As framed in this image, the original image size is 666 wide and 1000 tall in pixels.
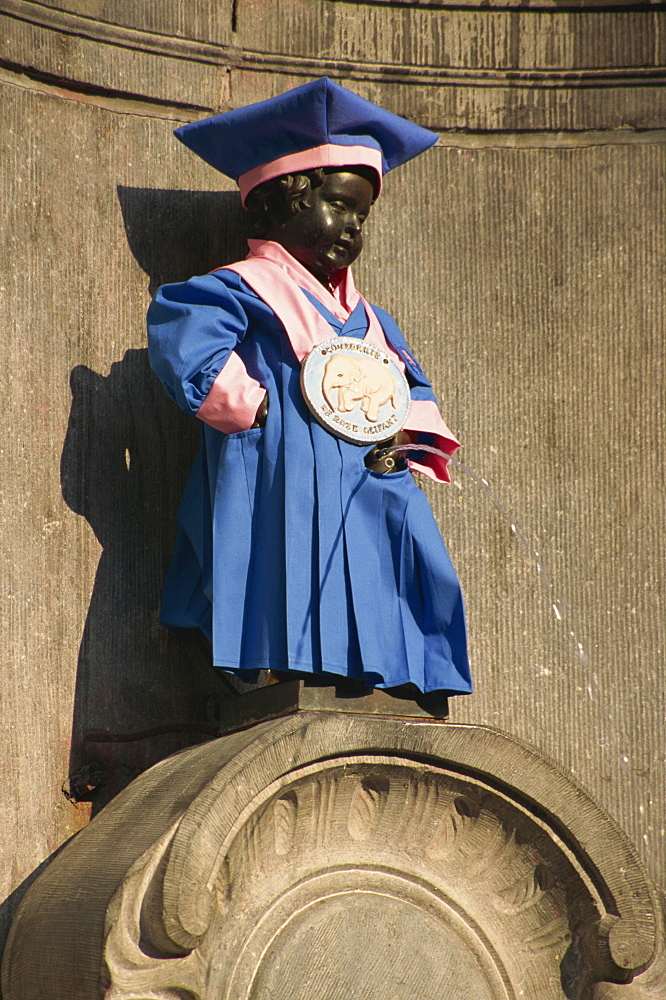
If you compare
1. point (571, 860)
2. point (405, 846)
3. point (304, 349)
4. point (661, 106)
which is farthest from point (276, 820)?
point (661, 106)

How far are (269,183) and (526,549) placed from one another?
1043mm

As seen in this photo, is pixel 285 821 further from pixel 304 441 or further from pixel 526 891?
pixel 304 441

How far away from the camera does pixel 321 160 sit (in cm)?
320

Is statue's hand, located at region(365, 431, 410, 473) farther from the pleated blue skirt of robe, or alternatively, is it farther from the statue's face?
the statue's face

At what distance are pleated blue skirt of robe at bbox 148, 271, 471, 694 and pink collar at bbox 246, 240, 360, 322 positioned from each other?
127 mm

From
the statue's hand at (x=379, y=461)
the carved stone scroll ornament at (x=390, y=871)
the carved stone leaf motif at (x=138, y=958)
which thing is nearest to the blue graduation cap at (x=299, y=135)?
the statue's hand at (x=379, y=461)

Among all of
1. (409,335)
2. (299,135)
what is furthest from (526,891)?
(299,135)

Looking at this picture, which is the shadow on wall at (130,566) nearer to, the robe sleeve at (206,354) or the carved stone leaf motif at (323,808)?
the robe sleeve at (206,354)

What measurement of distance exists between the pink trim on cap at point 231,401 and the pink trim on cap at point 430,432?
370mm

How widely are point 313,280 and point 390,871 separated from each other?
1204mm

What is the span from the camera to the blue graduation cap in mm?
3162

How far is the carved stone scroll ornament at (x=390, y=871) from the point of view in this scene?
2.64 metres

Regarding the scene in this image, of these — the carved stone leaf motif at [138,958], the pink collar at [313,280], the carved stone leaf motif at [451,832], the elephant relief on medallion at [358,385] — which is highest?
the pink collar at [313,280]

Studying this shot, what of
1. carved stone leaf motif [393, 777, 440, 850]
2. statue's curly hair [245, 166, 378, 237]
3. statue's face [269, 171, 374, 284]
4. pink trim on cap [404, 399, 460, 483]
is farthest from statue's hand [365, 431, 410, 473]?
carved stone leaf motif [393, 777, 440, 850]
